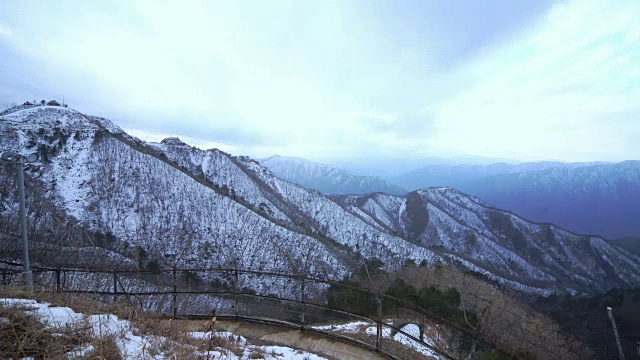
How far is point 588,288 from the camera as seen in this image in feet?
290

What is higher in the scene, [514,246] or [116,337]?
[116,337]

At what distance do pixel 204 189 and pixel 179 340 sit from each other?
5537 cm

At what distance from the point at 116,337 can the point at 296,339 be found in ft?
Answer: 12.5

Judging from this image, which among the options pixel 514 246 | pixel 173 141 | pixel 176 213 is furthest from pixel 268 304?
pixel 514 246

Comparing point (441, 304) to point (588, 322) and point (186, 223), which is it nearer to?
point (588, 322)

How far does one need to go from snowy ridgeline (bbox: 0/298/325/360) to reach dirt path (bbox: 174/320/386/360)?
4.77 ft

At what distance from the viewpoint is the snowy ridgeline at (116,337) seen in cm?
364

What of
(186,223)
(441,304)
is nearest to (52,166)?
(186,223)

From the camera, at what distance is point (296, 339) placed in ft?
21.9

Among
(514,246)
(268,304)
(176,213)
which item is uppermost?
(268,304)

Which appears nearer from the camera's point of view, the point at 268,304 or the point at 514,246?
the point at 268,304

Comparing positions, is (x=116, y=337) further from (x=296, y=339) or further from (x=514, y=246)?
(x=514, y=246)

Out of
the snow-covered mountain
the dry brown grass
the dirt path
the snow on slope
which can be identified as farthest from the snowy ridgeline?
the snow on slope

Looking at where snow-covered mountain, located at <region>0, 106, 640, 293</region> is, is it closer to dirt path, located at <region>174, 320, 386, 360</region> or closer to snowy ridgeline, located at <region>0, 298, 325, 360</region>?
dirt path, located at <region>174, 320, 386, 360</region>
